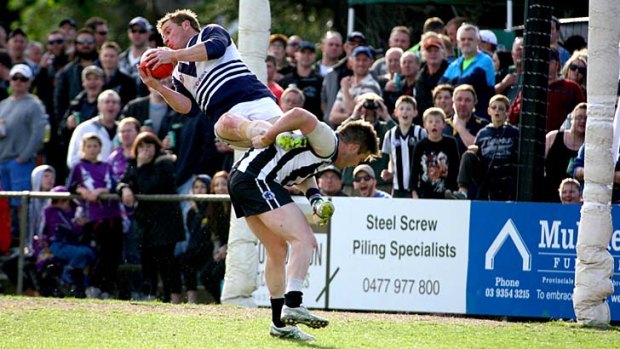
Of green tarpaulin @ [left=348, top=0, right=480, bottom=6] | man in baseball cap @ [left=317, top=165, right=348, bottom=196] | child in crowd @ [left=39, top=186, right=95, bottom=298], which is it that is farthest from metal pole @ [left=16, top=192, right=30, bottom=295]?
green tarpaulin @ [left=348, top=0, right=480, bottom=6]

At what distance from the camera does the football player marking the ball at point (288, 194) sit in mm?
9461

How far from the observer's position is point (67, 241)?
48.8ft

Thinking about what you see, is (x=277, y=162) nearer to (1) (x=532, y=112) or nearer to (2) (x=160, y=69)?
(2) (x=160, y=69)

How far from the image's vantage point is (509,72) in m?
A: 16.0

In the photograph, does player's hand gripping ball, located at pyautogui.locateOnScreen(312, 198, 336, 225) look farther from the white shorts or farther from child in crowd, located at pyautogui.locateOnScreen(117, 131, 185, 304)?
child in crowd, located at pyautogui.locateOnScreen(117, 131, 185, 304)

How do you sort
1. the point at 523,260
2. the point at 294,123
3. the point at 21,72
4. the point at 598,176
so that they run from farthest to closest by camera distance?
the point at 21,72 → the point at 523,260 → the point at 598,176 → the point at 294,123

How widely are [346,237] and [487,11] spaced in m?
8.98

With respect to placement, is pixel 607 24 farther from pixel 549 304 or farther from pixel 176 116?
pixel 176 116

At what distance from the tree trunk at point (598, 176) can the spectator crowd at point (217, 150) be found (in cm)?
166

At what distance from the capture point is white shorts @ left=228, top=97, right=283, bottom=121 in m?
9.93

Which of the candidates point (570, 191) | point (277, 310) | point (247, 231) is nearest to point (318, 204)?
point (277, 310)

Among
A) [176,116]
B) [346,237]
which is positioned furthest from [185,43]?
[176,116]

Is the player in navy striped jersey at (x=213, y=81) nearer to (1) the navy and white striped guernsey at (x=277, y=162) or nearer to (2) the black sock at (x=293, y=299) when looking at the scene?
(1) the navy and white striped guernsey at (x=277, y=162)

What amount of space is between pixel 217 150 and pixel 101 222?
6.51 feet
